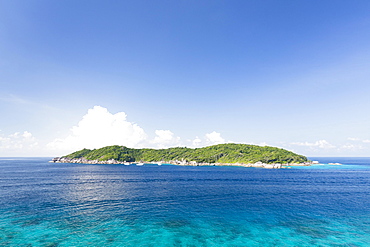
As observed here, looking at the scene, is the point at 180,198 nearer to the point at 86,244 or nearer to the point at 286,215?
the point at 286,215

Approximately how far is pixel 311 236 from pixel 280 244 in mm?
8809

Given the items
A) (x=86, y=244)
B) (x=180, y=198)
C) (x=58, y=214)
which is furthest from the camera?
(x=180, y=198)

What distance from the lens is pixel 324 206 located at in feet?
193

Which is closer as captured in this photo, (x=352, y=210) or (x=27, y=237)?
(x=27, y=237)

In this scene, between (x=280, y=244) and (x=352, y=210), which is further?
(x=352, y=210)

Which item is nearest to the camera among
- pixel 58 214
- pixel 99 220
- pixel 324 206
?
pixel 99 220

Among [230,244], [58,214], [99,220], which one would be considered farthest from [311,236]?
[58,214]

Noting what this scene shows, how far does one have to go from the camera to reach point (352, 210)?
180ft

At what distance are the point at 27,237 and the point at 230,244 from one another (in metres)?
39.1

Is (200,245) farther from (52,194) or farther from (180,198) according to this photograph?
(52,194)

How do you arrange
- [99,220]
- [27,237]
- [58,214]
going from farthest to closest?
[58,214], [99,220], [27,237]

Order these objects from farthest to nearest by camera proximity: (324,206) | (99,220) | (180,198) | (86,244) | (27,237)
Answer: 1. (180,198)
2. (324,206)
3. (99,220)
4. (27,237)
5. (86,244)

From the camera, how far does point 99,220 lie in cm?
4438

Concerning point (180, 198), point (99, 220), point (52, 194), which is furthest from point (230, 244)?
point (52, 194)
